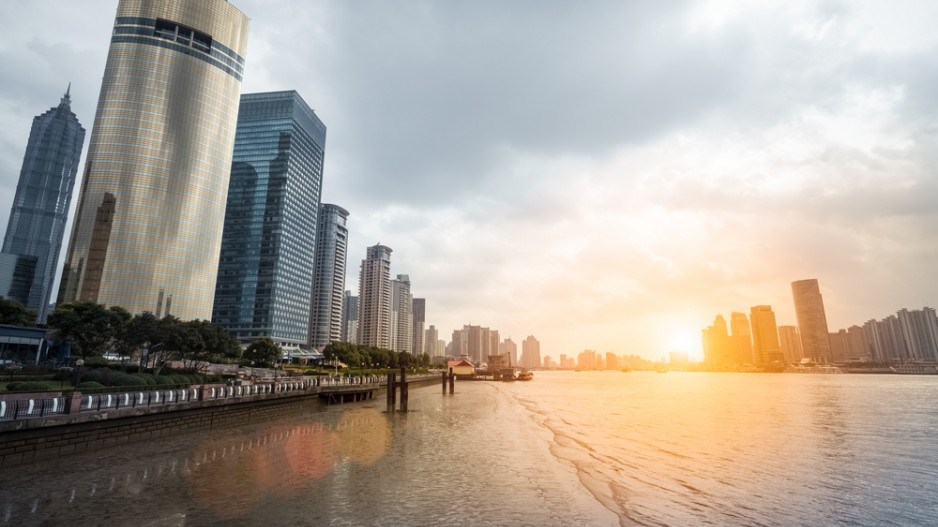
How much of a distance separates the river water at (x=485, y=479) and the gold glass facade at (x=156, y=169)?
126 meters

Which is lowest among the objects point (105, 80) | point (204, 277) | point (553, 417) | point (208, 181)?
point (553, 417)

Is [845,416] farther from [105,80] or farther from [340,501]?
[105,80]

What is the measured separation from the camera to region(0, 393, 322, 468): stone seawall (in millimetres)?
24375

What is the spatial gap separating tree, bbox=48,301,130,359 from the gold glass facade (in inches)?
3332

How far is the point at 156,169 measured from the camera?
14550 centimetres

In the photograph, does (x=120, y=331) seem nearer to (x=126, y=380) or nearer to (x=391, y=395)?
(x=126, y=380)

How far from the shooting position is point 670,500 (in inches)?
893

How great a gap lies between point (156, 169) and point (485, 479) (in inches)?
6397

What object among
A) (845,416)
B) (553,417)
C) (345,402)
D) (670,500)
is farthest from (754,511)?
(345,402)

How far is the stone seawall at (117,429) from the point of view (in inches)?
960

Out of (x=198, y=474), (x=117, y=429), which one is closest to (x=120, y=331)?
(x=117, y=429)

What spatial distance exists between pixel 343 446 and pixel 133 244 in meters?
142

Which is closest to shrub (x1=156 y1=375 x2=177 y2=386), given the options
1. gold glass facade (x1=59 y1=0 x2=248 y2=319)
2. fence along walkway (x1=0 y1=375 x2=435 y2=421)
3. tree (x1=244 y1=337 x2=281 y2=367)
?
→ fence along walkway (x1=0 y1=375 x2=435 y2=421)

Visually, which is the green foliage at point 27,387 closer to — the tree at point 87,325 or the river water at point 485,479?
the river water at point 485,479
